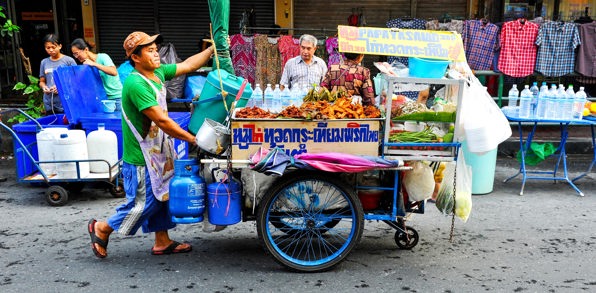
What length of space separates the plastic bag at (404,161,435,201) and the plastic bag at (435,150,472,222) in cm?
22

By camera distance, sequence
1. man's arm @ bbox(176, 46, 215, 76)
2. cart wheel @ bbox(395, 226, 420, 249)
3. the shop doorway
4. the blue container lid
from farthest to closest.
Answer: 1. the shop doorway
2. the blue container lid
3. cart wheel @ bbox(395, 226, 420, 249)
4. man's arm @ bbox(176, 46, 215, 76)

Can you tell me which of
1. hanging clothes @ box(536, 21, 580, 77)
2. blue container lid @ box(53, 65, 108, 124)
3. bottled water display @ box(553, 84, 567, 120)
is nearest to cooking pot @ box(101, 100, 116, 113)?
blue container lid @ box(53, 65, 108, 124)

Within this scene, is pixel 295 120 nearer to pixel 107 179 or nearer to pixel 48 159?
pixel 107 179

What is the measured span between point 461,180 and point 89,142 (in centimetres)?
413

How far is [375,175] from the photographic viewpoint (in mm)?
3990

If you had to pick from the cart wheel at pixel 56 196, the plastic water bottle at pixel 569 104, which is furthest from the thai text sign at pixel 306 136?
the plastic water bottle at pixel 569 104

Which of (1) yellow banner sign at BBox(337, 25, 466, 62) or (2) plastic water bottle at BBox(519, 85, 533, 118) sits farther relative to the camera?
(2) plastic water bottle at BBox(519, 85, 533, 118)

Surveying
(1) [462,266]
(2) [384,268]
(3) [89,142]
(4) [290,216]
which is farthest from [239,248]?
(3) [89,142]

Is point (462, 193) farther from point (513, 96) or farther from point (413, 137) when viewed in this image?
point (513, 96)

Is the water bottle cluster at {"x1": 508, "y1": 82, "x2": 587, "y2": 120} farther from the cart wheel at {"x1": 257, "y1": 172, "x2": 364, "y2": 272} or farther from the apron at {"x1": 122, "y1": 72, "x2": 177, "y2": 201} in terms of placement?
the apron at {"x1": 122, "y1": 72, "x2": 177, "y2": 201}

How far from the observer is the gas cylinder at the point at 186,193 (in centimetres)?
365

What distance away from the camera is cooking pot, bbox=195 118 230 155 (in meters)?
3.62

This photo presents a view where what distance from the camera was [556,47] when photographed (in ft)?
27.1

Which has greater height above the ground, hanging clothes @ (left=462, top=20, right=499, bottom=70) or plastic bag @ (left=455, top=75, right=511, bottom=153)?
hanging clothes @ (left=462, top=20, right=499, bottom=70)
